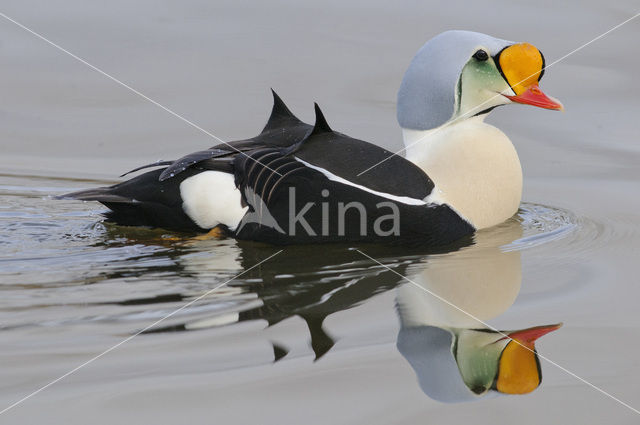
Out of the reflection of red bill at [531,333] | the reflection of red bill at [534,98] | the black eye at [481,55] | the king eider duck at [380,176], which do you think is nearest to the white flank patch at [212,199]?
the king eider duck at [380,176]

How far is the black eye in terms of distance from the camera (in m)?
4.19

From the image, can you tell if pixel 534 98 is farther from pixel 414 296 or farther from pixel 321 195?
pixel 414 296

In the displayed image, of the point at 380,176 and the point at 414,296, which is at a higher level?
the point at 380,176

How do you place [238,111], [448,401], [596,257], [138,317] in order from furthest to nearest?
[238,111] → [596,257] → [138,317] → [448,401]

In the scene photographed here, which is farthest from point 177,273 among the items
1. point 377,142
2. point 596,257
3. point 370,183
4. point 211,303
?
point 377,142

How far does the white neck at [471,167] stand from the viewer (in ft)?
13.4

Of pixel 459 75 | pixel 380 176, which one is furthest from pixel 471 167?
pixel 380 176

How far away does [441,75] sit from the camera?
416 centimetres

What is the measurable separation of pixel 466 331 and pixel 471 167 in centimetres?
120

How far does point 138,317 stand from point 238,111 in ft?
9.48

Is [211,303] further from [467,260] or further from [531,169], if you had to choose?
[531,169]

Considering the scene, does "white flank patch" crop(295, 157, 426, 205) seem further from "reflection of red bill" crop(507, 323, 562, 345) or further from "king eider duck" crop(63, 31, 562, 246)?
"reflection of red bill" crop(507, 323, 562, 345)

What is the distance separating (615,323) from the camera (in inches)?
127

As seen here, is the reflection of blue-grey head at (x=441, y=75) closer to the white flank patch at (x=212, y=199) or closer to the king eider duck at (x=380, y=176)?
the king eider duck at (x=380, y=176)
